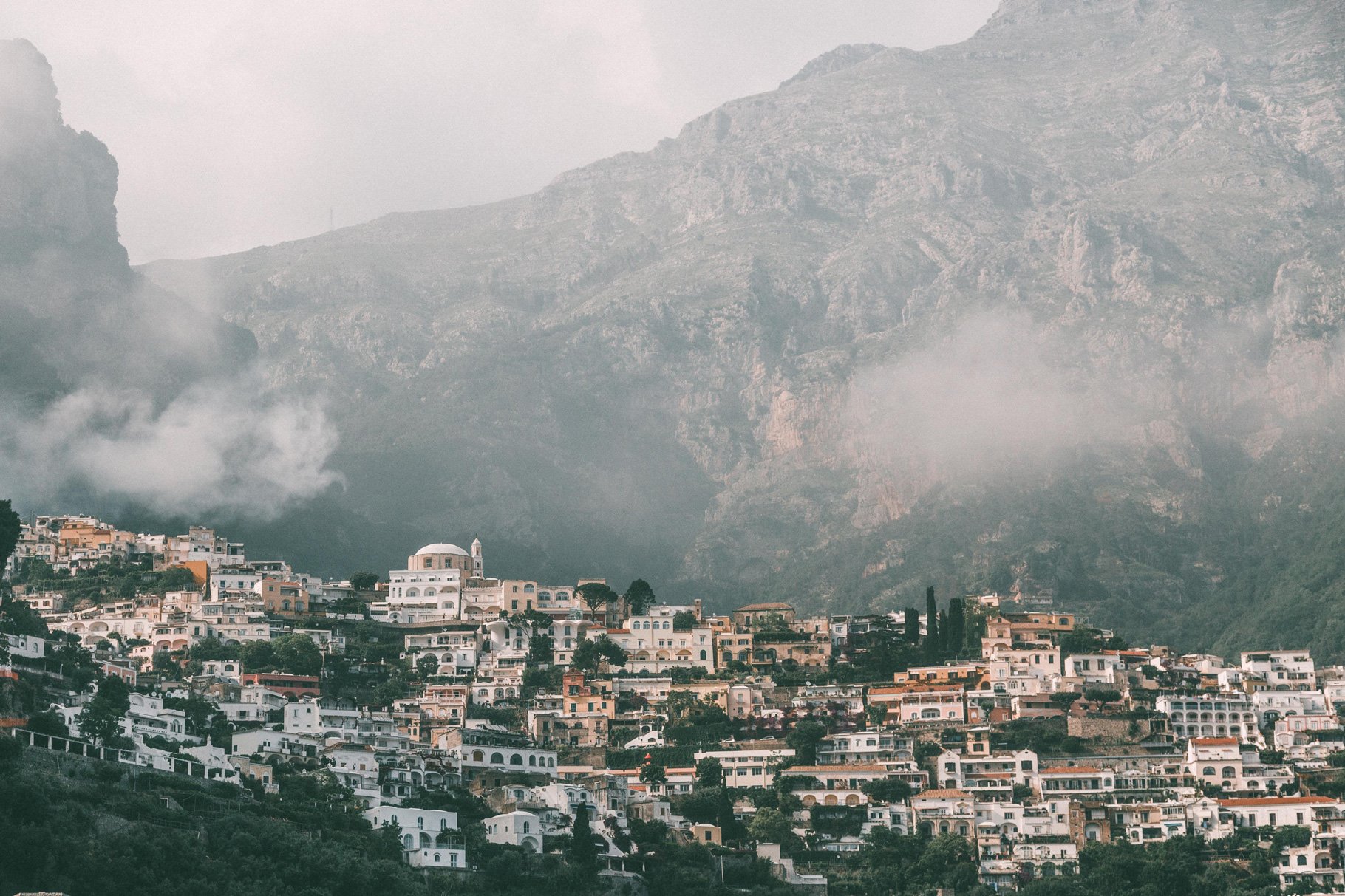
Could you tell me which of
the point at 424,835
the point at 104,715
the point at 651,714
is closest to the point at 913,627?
the point at 651,714

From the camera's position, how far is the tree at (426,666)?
5748 inches

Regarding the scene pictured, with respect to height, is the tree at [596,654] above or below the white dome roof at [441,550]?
below

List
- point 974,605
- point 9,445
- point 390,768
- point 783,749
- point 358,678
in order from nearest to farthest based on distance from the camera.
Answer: point 390,768 → point 783,749 → point 358,678 → point 974,605 → point 9,445

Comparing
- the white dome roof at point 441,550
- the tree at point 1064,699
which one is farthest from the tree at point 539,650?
the tree at point 1064,699

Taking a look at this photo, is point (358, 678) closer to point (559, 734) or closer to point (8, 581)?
point (559, 734)

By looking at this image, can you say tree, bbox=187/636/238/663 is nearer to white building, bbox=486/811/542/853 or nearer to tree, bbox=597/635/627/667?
tree, bbox=597/635/627/667

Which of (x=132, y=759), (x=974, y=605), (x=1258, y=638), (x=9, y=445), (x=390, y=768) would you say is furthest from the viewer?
(x=9, y=445)

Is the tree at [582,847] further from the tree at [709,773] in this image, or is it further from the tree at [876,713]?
the tree at [876,713]

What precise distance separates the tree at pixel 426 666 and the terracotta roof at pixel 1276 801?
4913cm

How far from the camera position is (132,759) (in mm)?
105375

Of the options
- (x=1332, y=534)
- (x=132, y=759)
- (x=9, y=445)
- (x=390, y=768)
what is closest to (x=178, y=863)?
(x=132, y=759)

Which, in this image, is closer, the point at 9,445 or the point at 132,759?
the point at 132,759

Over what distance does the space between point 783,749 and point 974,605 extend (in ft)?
117

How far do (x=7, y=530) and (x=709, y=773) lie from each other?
1519 inches
